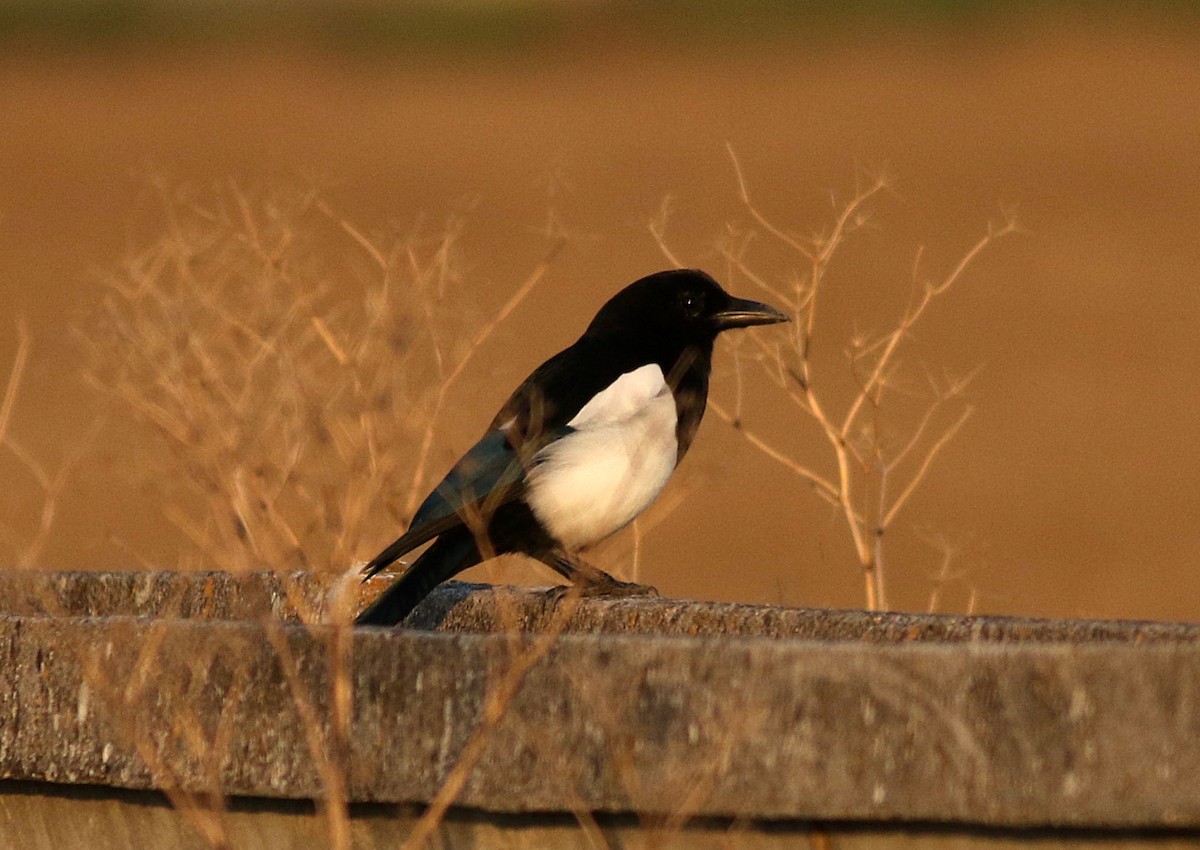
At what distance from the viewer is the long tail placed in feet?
13.3

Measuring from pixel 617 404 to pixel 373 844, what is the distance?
209 cm

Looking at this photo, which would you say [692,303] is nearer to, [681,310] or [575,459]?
[681,310]

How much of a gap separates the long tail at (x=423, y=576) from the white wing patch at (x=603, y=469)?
0.99 feet

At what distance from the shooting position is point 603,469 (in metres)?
4.55

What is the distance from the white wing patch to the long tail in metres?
0.30

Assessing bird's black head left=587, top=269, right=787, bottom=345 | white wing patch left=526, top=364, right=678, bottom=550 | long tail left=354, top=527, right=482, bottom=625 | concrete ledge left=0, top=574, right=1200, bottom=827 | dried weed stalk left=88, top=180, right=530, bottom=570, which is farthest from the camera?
bird's black head left=587, top=269, right=787, bottom=345

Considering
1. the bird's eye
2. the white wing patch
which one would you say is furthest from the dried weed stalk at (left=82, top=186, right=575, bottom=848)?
the bird's eye

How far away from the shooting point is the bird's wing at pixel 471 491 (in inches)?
160

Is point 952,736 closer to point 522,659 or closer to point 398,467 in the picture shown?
point 522,659

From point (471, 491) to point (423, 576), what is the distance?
0.97ft

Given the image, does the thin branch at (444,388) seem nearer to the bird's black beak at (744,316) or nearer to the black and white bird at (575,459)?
the black and white bird at (575,459)

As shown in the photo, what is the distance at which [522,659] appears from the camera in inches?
101

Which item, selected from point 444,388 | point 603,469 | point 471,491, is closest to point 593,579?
point 603,469

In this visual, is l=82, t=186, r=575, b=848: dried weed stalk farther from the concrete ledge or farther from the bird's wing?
the concrete ledge
